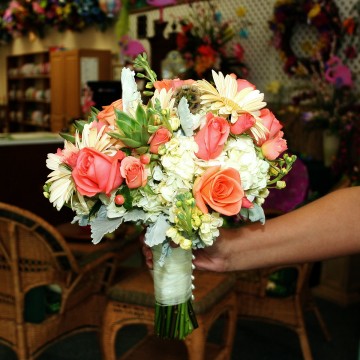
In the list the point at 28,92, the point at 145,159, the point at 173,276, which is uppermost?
the point at 28,92

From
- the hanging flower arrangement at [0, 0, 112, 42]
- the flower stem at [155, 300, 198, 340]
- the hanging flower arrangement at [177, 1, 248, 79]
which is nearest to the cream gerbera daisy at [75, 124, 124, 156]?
the flower stem at [155, 300, 198, 340]

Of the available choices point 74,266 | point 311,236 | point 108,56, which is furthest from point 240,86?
point 108,56

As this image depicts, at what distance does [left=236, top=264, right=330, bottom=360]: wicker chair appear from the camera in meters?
2.76

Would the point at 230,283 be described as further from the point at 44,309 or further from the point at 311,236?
the point at 311,236

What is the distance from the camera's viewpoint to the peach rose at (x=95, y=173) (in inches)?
41.6

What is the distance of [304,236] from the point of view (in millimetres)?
1348

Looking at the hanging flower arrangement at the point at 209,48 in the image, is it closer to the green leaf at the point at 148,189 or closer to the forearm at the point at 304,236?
the forearm at the point at 304,236

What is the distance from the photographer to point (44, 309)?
7.75 feet

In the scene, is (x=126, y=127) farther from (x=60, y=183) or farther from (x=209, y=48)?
(x=209, y=48)

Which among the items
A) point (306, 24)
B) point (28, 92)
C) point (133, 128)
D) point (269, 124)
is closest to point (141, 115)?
point (133, 128)

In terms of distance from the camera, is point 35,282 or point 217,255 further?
point 35,282

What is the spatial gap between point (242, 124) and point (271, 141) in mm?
107

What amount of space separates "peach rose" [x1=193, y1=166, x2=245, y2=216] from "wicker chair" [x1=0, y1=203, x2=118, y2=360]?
4.10 ft

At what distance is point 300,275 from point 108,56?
562 centimetres
